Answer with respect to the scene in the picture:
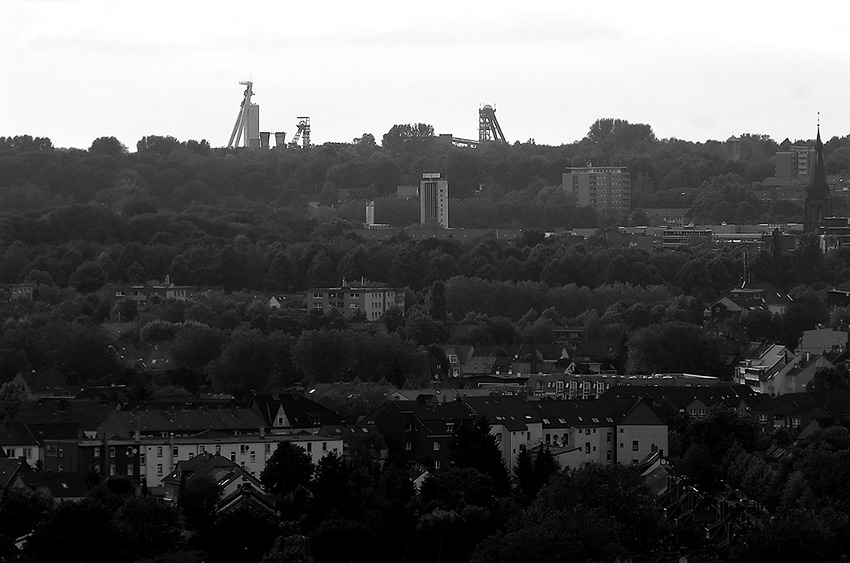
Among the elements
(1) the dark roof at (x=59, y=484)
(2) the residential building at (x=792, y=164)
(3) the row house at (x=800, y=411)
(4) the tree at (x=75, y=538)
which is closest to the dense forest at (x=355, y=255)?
(2) the residential building at (x=792, y=164)

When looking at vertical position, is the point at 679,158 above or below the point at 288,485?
above

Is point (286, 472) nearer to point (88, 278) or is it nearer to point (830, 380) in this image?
point (830, 380)

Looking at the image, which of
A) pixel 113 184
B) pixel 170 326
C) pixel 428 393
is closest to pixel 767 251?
pixel 170 326

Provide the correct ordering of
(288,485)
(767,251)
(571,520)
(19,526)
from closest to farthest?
(571,520), (19,526), (288,485), (767,251)

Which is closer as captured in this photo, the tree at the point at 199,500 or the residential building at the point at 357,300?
the tree at the point at 199,500

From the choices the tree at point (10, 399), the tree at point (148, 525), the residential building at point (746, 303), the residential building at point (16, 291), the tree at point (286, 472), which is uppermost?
the residential building at point (16, 291)

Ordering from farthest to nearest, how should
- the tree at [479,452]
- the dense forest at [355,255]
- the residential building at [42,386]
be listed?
1. the dense forest at [355,255]
2. the residential building at [42,386]
3. the tree at [479,452]

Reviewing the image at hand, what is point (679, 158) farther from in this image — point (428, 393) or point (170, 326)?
point (428, 393)

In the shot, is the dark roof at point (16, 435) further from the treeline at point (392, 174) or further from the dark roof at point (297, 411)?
the treeline at point (392, 174)
